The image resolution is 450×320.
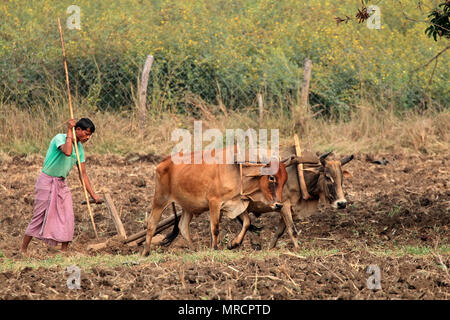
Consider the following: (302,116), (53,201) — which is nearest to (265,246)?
(53,201)

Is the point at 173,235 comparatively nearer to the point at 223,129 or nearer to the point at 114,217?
the point at 114,217

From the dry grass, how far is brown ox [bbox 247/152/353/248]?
4203mm

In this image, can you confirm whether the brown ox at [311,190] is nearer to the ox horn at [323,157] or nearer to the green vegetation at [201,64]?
the ox horn at [323,157]

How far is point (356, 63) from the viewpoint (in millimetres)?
15484

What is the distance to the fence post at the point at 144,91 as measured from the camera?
13633 millimetres

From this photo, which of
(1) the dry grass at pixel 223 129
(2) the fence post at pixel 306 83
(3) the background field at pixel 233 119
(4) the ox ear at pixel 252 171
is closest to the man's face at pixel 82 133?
(3) the background field at pixel 233 119

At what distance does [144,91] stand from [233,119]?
5.65 ft

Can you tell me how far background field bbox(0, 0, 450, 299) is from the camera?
6.84m

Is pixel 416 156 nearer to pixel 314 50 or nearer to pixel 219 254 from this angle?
pixel 314 50

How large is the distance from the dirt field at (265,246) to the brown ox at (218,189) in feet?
1.37

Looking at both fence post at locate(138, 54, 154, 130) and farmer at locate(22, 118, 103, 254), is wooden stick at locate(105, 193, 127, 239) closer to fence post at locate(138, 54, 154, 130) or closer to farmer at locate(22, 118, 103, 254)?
farmer at locate(22, 118, 103, 254)

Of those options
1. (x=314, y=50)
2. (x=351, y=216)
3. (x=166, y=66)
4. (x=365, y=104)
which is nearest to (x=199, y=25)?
(x=166, y=66)

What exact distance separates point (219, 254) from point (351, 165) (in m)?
5.38

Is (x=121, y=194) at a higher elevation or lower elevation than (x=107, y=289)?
higher
